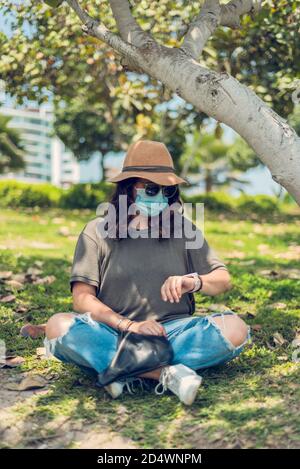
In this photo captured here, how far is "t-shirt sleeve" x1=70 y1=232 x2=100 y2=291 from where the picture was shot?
4.04 meters

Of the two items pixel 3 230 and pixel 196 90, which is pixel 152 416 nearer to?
pixel 196 90

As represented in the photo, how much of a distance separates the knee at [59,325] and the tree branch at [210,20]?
2.01 m

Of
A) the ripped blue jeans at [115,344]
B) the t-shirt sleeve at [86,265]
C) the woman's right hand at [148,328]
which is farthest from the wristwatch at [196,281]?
the t-shirt sleeve at [86,265]

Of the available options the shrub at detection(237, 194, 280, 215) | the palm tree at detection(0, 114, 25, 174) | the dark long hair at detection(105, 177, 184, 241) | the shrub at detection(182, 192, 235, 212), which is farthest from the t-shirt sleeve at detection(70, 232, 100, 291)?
the palm tree at detection(0, 114, 25, 174)

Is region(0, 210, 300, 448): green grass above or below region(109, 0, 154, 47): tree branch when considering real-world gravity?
below

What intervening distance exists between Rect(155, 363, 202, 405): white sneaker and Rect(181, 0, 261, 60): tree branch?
2.20 meters

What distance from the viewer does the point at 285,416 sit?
344 centimetres

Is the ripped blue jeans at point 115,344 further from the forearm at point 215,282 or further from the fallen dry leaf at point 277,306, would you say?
the fallen dry leaf at point 277,306

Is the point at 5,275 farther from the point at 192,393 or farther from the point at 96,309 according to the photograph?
the point at 192,393

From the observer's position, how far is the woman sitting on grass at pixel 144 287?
3820 mm

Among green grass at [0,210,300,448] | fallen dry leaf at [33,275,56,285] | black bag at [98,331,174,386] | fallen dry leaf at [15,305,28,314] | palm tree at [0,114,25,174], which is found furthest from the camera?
palm tree at [0,114,25,174]

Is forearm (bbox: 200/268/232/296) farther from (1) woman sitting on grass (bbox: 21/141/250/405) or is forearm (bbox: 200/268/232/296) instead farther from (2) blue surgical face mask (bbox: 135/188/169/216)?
(2) blue surgical face mask (bbox: 135/188/169/216)

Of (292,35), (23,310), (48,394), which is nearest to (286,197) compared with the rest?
(292,35)

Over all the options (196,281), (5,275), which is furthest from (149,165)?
(5,275)
